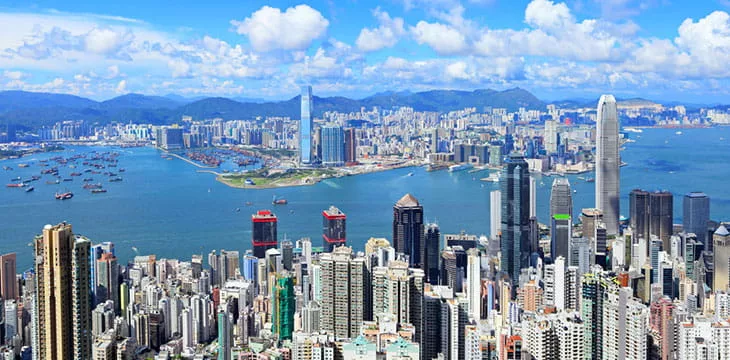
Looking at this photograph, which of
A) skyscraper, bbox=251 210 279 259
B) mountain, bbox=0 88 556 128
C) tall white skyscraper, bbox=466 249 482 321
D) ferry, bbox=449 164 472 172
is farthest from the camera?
mountain, bbox=0 88 556 128

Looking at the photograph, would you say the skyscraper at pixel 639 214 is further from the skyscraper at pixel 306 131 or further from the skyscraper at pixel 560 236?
the skyscraper at pixel 306 131

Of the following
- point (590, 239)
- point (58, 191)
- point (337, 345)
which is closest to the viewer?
point (337, 345)

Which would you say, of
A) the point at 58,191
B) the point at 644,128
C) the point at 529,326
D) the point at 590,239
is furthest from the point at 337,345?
the point at 644,128

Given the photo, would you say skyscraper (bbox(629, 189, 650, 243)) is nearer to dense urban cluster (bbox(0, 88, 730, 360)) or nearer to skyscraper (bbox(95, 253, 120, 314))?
dense urban cluster (bbox(0, 88, 730, 360))

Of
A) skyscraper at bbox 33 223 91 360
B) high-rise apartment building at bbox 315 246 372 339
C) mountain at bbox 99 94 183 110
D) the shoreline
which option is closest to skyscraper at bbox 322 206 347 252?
high-rise apartment building at bbox 315 246 372 339

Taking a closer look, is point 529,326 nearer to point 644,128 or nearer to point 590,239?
point 590,239

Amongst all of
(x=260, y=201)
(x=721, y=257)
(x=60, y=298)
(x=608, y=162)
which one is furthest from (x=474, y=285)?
(x=260, y=201)

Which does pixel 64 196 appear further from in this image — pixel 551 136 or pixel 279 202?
pixel 551 136
